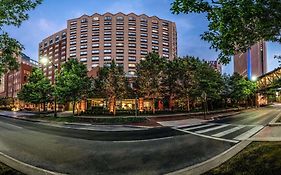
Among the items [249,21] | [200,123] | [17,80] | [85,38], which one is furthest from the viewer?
[85,38]

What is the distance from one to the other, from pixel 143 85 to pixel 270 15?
26.5m

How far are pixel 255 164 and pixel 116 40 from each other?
108347mm

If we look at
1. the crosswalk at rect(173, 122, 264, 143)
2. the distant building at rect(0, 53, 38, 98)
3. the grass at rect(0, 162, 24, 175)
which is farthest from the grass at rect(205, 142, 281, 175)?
the distant building at rect(0, 53, 38, 98)

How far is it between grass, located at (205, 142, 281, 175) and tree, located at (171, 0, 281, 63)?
6.50 ft

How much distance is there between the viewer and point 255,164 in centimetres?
351

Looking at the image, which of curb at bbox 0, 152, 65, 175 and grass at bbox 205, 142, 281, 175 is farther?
curb at bbox 0, 152, 65, 175

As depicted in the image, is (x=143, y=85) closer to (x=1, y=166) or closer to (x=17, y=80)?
(x=1, y=166)

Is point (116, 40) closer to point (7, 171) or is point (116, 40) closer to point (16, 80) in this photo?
point (16, 80)

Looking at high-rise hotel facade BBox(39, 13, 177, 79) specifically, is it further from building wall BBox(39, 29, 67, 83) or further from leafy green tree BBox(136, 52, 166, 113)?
leafy green tree BBox(136, 52, 166, 113)

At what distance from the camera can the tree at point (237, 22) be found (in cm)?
329

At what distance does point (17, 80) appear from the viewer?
331 ft

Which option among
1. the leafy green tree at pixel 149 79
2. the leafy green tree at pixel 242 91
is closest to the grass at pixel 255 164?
the leafy green tree at pixel 242 91

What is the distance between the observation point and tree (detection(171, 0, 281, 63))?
3.29 metres

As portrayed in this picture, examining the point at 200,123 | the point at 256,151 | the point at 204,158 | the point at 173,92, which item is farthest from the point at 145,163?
the point at 173,92
